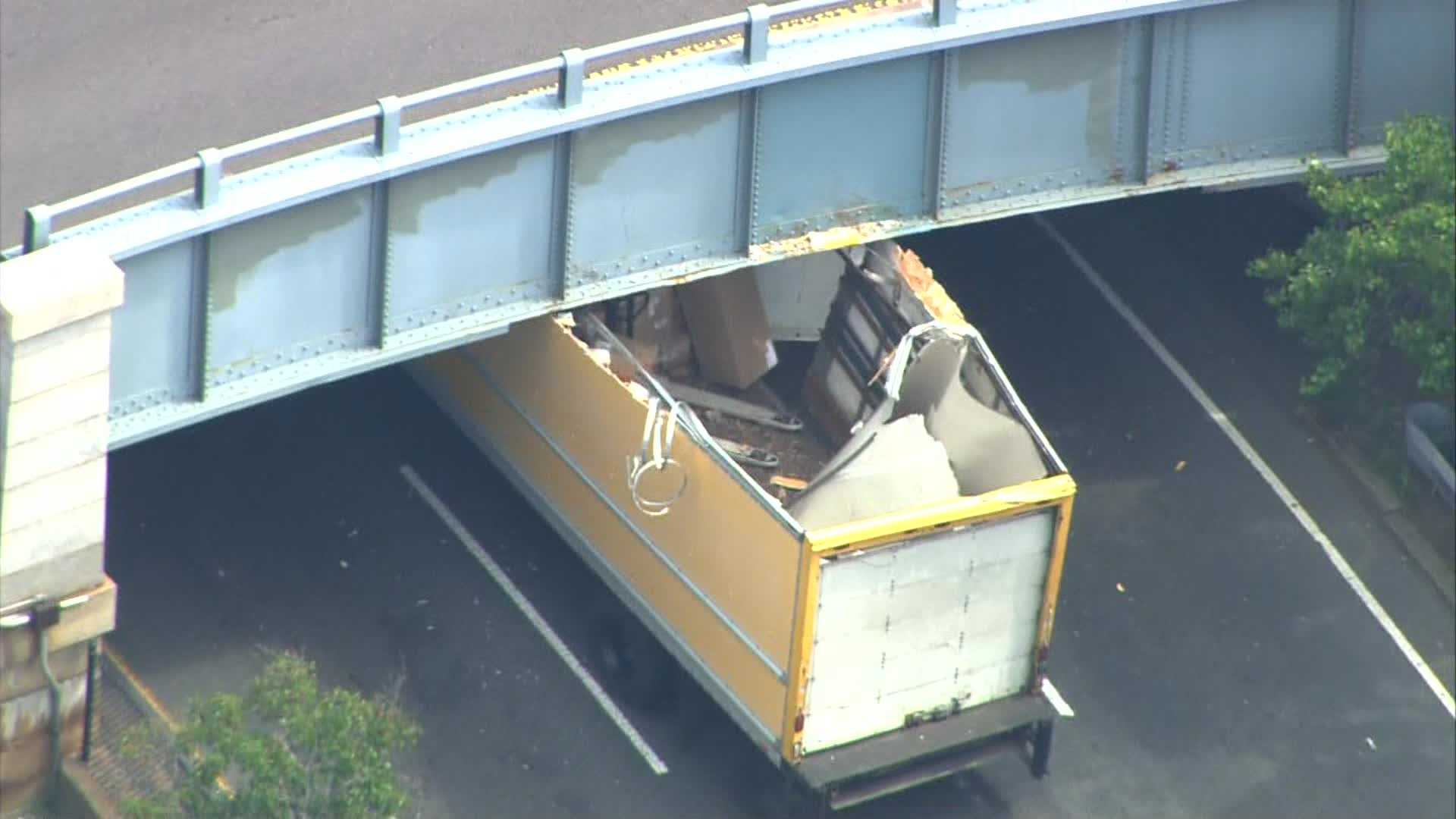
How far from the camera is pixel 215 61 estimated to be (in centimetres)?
2589

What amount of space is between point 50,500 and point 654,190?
566cm

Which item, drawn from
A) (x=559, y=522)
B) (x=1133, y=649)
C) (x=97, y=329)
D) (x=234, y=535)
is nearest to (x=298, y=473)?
(x=234, y=535)

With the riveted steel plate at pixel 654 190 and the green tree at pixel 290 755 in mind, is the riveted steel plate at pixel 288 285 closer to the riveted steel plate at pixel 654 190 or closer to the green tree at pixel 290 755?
the riveted steel plate at pixel 654 190

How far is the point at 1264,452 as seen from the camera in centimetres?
2903

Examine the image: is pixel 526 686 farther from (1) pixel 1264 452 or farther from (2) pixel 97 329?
(1) pixel 1264 452

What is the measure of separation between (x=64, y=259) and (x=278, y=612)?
16.3 feet

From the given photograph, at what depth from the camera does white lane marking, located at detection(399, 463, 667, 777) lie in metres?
25.6

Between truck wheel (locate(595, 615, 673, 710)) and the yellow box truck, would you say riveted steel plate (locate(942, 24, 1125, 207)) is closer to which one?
the yellow box truck

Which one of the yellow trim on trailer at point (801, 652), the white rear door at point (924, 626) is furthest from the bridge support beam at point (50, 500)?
the white rear door at point (924, 626)

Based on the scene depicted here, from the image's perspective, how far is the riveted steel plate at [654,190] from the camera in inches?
992

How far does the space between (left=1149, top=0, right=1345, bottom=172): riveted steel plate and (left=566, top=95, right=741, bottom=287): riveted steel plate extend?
4113 mm

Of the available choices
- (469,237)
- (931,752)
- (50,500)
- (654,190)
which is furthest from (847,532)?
(50,500)

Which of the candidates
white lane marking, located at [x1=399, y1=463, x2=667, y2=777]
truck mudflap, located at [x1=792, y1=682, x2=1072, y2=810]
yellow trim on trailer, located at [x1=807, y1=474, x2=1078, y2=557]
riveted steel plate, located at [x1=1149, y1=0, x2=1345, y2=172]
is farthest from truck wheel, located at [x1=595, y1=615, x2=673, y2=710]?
riveted steel plate, located at [x1=1149, y1=0, x2=1345, y2=172]

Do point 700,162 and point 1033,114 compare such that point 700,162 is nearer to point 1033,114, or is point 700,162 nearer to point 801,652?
point 1033,114
